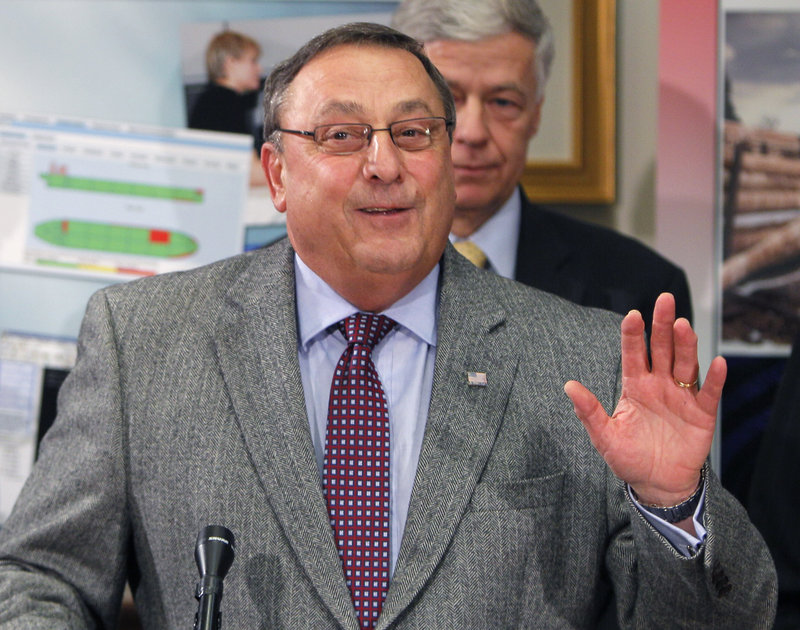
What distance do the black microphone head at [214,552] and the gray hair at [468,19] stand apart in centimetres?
154

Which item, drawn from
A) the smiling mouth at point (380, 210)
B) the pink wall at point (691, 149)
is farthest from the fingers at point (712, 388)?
the pink wall at point (691, 149)

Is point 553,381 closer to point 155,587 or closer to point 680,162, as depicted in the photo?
point 155,587

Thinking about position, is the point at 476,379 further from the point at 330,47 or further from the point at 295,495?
the point at 330,47

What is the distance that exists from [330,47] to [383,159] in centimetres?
25

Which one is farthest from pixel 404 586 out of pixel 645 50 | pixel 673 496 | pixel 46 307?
pixel 645 50

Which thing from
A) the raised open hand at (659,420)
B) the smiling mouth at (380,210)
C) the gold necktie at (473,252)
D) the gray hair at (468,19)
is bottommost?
the raised open hand at (659,420)

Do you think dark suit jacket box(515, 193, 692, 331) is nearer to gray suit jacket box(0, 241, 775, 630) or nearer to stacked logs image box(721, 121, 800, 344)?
stacked logs image box(721, 121, 800, 344)

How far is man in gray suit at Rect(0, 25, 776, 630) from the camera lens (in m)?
1.54

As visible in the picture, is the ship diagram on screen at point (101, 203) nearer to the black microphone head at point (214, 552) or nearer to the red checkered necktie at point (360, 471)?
the red checkered necktie at point (360, 471)

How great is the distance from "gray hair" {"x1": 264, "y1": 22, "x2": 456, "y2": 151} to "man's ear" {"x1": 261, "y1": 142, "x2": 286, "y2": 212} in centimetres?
2

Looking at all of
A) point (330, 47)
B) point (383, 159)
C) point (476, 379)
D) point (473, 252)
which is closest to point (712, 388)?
point (476, 379)

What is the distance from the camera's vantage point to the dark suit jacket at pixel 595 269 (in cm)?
257

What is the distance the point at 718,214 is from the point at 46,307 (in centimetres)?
192

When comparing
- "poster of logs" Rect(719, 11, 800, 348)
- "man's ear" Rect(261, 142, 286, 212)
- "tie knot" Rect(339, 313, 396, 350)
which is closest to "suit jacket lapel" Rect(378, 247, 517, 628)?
"tie knot" Rect(339, 313, 396, 350)
